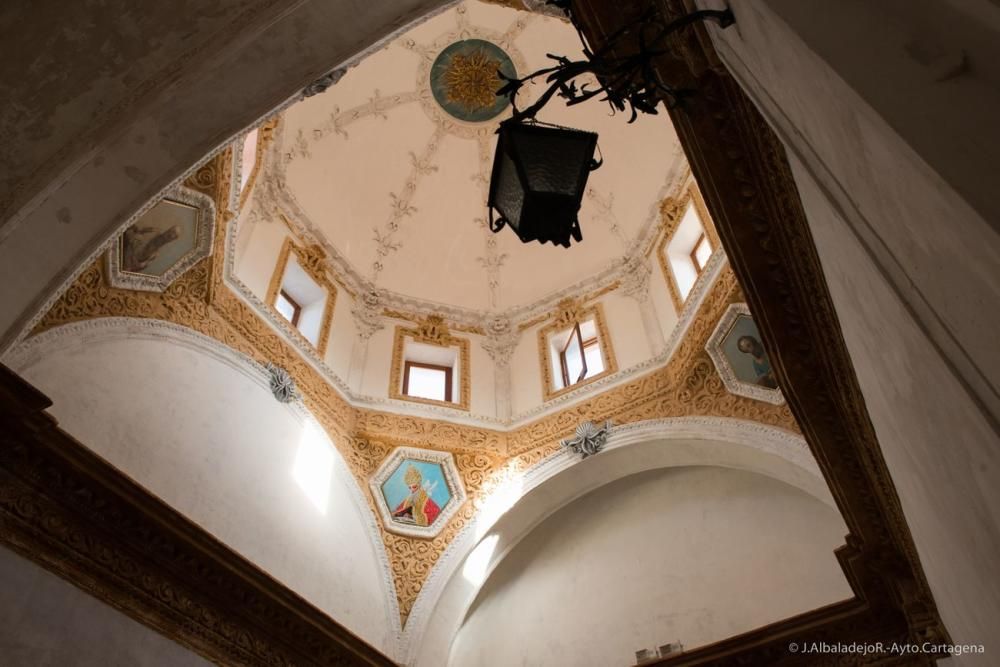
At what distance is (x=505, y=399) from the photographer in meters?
11.9

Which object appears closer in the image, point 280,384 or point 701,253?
point 280,384

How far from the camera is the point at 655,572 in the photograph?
32.0ft

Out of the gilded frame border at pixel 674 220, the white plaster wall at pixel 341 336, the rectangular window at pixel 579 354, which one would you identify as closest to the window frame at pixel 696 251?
the gilded frame border at pixel 674 220

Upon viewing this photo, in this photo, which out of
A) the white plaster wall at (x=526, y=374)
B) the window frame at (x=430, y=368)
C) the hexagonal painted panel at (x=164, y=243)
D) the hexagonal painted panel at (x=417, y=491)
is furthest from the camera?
the window frame at (x=430, y=368)

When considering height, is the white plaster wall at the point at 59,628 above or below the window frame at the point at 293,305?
below

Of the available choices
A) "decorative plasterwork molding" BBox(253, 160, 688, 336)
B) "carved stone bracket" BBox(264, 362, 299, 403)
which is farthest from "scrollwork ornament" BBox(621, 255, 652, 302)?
"carved stone bracket" BBox(264, 362, 299, 403)

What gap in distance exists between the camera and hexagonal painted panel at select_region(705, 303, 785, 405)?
9070mm

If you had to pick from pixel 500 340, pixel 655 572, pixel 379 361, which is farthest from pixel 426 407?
pixel 655 572

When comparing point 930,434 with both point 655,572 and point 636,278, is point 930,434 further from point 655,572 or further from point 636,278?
point 636,278

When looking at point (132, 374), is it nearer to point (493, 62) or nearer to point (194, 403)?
point (194, 403)

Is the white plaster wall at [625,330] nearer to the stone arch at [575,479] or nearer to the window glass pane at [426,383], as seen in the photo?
the stone arch at [575,479]

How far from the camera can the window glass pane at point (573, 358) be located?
1195 cm

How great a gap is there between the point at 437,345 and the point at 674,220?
414 centimetres

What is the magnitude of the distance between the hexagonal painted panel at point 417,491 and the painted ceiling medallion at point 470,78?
6718 millimetres
